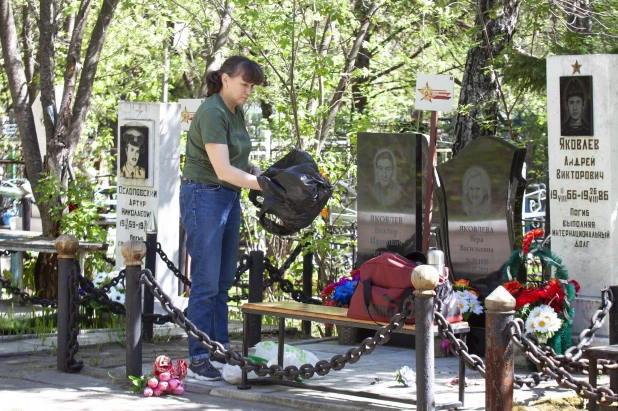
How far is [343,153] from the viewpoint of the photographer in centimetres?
1218

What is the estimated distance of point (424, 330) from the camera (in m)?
5.17

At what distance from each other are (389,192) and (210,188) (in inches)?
114

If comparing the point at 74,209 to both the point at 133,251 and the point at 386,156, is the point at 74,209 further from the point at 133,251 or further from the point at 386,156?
the point at 133,251

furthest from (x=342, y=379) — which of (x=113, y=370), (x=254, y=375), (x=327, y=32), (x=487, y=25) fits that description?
(x=327, y=32)

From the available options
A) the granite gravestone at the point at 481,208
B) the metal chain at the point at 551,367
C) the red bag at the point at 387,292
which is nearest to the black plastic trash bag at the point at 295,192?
the red bag at the point at 387,292

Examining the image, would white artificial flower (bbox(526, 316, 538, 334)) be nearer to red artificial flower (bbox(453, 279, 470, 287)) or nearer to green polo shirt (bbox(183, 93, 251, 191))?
red artificial flower (bbox(453, 279, 470, 287))

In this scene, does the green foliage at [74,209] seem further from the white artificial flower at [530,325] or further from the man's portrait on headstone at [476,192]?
the white artificial flower at [530,325]

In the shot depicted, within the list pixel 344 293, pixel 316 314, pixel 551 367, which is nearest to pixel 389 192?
pixel 344 293

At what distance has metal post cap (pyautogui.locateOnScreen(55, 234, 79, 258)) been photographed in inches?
271

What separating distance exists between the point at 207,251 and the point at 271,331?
3396 millimetres

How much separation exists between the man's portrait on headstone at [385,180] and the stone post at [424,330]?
364 cm

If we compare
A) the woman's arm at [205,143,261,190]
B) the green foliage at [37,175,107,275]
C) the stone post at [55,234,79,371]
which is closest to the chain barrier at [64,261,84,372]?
the stone post at [55,234,79,371]

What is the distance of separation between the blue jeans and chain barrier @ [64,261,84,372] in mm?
1071

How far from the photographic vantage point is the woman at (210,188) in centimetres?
627
